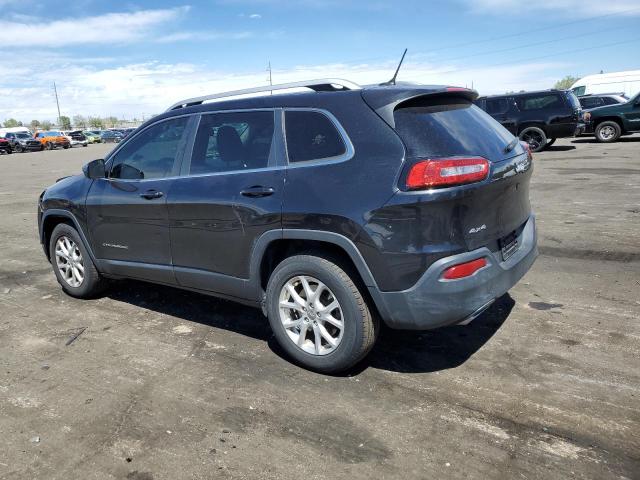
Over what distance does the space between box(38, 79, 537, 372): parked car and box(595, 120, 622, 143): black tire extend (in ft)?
60.6

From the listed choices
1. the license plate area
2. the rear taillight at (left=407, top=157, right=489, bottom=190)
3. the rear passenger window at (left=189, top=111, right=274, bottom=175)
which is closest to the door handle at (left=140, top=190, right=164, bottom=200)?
the rear passenger window at (left=189, top=111, right=274, bottom=175)

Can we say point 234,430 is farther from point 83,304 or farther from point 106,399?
point 83,304

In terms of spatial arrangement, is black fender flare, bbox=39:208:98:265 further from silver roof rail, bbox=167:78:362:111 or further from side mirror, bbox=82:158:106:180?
silver roof rail, bbox=167:78:362:111

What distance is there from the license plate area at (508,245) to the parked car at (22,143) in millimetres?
49452

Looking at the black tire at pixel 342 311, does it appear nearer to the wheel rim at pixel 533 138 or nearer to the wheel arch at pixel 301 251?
the wheel arch at pixel 301 251

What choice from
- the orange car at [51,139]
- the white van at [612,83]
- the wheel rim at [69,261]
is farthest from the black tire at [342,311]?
the orange car at [51,139]

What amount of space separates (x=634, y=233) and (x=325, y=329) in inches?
198

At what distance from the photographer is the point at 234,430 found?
3.01 meters

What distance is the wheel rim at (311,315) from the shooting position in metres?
3.47

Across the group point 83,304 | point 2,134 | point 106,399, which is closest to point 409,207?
point 106,399

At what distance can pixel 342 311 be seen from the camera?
338cm

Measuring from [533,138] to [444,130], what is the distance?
649 inches

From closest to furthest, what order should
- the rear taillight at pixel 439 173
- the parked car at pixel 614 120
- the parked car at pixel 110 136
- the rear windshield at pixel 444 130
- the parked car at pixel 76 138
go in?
the rear taillight at pixel 439 173
the rear windshield at pixel 444 130
the parked car at pixel 614 120
the parked car at pixel 76 138
the parked car at pixel 110 136

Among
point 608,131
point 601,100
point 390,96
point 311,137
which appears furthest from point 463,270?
point 601,100
